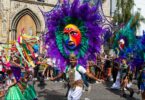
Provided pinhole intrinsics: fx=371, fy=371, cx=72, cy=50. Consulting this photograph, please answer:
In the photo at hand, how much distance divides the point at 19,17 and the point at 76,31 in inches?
734

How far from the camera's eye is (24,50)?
10695mm

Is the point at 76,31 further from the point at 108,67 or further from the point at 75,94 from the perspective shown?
the point at 108,67

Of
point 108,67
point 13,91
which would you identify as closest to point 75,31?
point 13,91

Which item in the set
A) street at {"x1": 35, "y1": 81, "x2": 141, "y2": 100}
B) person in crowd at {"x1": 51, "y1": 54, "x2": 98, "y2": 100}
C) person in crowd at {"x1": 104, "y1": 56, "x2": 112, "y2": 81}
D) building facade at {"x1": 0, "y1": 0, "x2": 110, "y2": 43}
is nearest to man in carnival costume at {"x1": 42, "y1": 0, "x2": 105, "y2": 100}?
person in crowd at {"x1": 51, "y1": 54, "x2": 98, "y2": 100}

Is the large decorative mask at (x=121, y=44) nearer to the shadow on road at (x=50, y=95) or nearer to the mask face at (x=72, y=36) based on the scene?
the shadow on road at (x=50, y=95)

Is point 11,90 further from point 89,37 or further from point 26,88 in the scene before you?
point 89,37

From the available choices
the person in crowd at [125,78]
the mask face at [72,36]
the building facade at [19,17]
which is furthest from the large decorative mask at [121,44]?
the building facade at [19,17]

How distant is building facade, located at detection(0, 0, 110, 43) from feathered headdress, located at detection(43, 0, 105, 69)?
16.5m

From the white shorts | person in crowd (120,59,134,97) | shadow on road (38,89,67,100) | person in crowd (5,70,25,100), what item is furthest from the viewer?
person in crowd (120,59,134,97)

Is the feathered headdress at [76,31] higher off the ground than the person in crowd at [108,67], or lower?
higher

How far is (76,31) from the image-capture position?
397 inches

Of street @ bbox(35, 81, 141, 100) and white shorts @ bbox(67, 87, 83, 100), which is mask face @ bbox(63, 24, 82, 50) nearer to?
white shorts @ bbox(67, 87, 83, 100)

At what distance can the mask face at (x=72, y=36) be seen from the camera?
10016 millimetres

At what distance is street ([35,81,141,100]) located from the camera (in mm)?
12206
